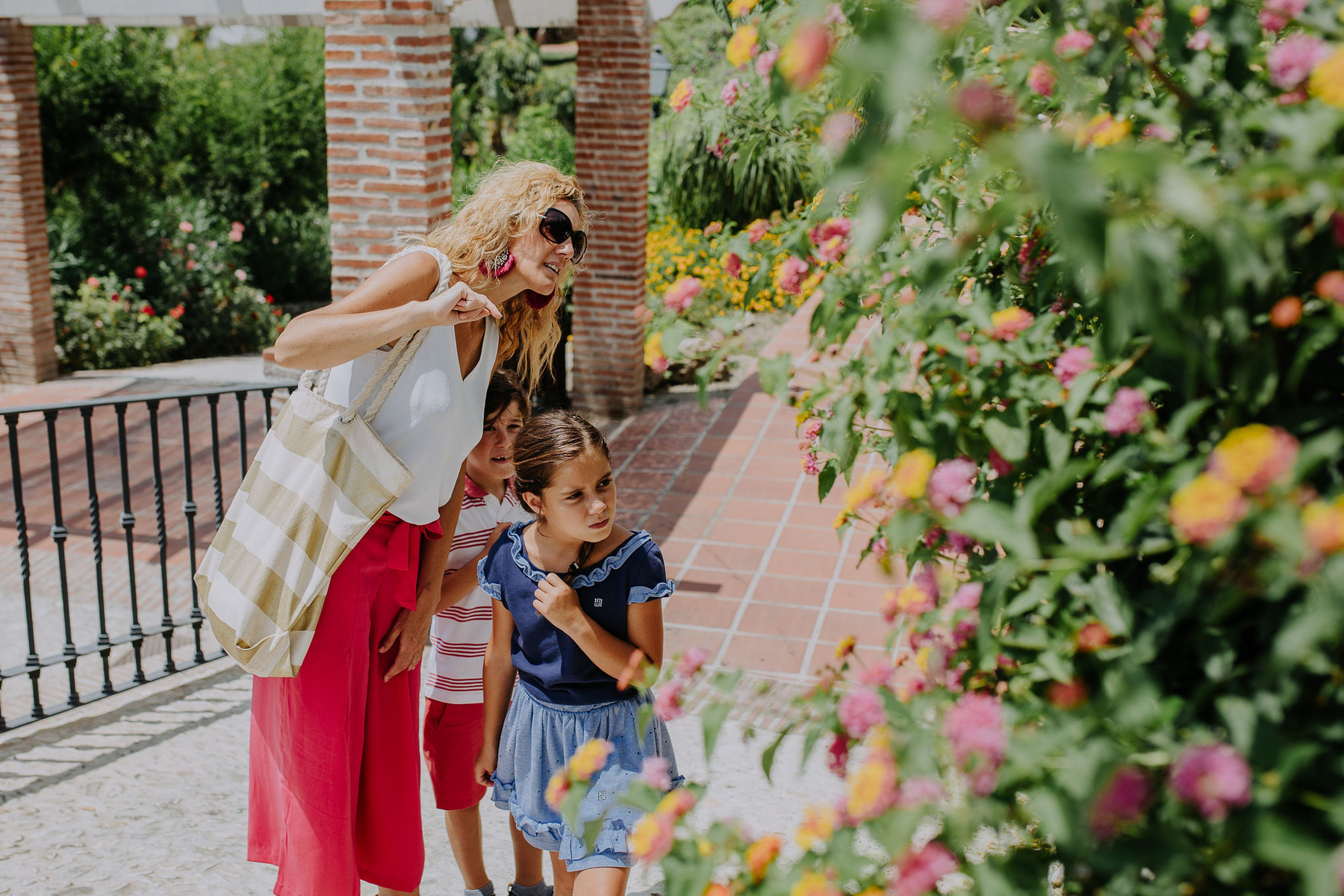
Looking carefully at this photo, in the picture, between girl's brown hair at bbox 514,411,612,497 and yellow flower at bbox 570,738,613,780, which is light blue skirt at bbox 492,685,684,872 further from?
yellow flower at bbox 570,738,613,780

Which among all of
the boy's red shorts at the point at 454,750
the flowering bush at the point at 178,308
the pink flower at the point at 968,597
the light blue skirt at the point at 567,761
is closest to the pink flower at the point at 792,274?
the pink flower at the point at 968,597

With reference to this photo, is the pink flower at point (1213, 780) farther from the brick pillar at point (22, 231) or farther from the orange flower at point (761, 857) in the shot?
the brick pillar at point (22, 231)

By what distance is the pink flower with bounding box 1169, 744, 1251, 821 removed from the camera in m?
0.71

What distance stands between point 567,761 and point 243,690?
2106 millimetres

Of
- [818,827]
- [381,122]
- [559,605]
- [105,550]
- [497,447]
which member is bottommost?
[105,550]

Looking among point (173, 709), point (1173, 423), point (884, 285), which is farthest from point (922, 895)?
point (173, 709)

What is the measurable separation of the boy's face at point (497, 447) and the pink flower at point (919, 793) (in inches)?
68.4

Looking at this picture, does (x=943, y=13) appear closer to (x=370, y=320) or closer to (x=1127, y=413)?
(x=1127, y=413)

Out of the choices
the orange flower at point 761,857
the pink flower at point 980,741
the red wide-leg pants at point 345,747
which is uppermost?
the pink flower at point 980,741

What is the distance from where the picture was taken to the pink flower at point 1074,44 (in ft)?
3.23

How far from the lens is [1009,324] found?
1078mm

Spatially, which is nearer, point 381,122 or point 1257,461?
point 1257,461

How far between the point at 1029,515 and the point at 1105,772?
0.78 ft

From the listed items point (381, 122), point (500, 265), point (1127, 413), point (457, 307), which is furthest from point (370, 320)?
point (381, 122)
